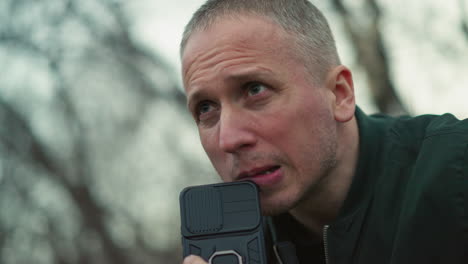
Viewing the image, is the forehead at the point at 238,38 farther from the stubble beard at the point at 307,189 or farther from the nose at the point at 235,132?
the stubble beard at the point at 307,189

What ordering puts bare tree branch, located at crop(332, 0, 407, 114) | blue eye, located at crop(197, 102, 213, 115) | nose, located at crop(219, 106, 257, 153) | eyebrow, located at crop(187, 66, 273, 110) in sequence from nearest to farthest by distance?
nose, located at crop(219, 106, 257, 153), eyebrow, located at crop(187, 66, 273, 110), blue eye, located at crop(197, 102, 213, 115), bare tree branch, located at crop(332, 0, 407, 114)

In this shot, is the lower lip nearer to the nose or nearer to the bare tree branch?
the nose

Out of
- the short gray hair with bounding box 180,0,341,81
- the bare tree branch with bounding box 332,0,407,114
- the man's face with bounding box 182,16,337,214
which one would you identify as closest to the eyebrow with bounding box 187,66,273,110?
the man's face with bounding box 182,16,337,214

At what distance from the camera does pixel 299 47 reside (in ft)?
10.5

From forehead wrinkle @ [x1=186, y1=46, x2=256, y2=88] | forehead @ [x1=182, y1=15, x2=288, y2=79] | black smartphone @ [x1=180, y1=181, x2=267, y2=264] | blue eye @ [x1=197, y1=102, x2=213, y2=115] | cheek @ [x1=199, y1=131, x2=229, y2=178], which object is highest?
forehead @ [x1=182, y1=15, x2=288, y2=79]

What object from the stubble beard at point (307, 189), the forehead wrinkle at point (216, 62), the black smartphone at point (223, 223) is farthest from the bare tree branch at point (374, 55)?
the black smartphone at point (223, 223)

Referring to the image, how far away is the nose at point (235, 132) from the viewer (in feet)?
9.52

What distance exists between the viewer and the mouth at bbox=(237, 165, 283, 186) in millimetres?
2920

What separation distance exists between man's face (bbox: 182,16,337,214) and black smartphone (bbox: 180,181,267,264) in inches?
6.7

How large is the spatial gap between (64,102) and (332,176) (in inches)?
261

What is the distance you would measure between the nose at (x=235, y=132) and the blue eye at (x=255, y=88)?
131mm

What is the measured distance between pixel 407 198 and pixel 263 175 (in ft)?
2.34

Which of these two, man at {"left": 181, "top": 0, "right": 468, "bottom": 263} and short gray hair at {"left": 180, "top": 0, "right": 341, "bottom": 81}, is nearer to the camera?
man at {"left": 181, "top": 0, "right": 468, "bottom": 263}

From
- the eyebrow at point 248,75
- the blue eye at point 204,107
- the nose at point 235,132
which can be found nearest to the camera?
the nose at point 235,132
